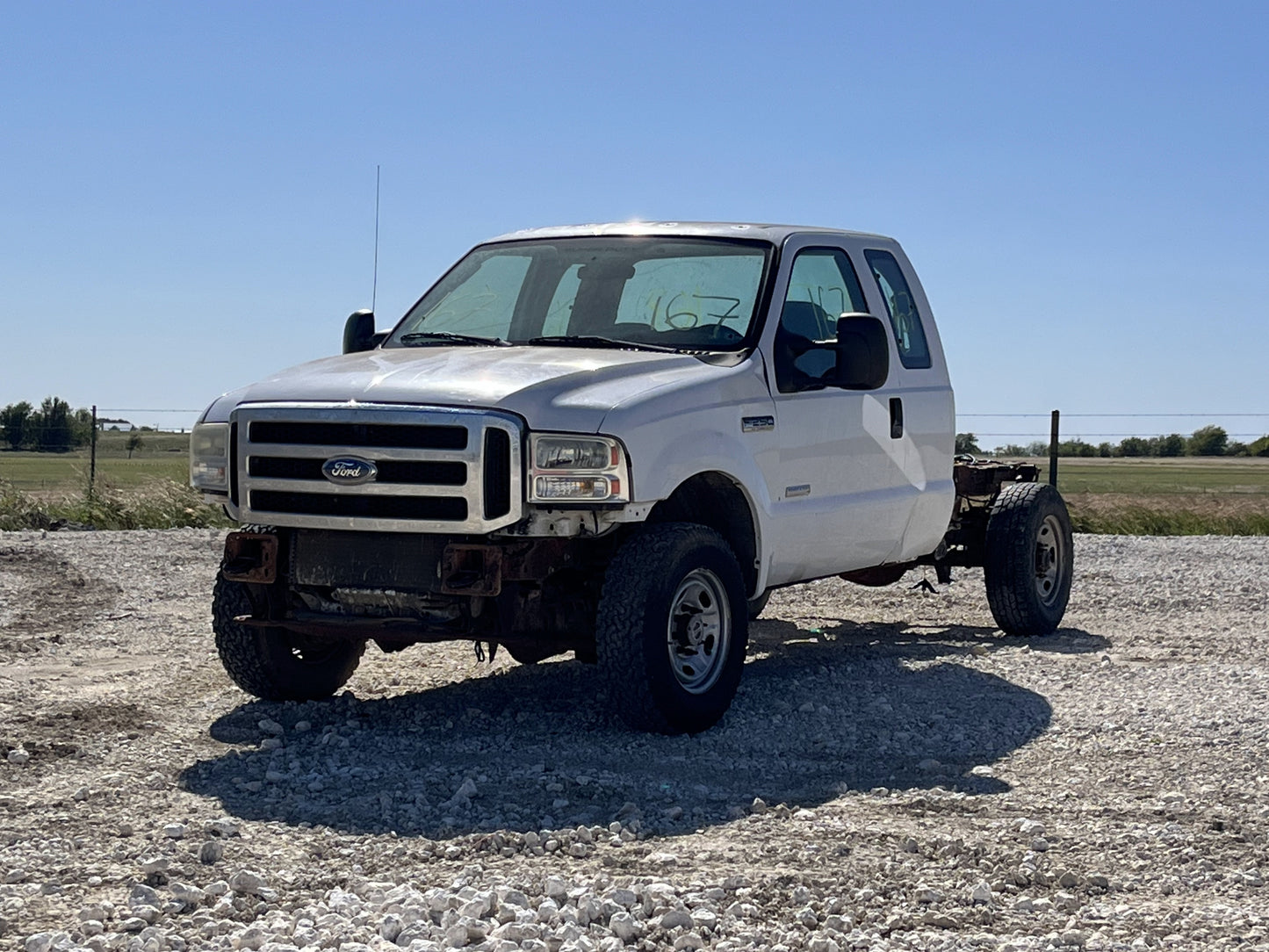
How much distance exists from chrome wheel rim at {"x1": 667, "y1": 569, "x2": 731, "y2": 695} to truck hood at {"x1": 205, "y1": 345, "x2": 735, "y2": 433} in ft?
2.97

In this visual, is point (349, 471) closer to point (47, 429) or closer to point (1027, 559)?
point (1027, 559)

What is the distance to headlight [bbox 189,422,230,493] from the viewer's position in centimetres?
720

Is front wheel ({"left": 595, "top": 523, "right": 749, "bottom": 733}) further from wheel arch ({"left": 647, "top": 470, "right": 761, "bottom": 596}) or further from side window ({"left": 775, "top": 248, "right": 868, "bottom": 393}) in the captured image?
side window ({"left": 775, "top": 248, "right": 868, "bottom": 393})

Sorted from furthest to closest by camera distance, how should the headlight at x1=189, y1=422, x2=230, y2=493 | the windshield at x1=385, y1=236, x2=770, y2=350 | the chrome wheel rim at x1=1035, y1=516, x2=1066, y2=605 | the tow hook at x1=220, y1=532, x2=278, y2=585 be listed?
the chrome wheel rim at x1=1035, y1=516, x2=1066, y2=605, the windshield at x1=385, y1=236, x2=770, y2=350, the headlight at x1=189, y1=422, x2=230, y2=493, the tow hook at x1=220, y1=532, x2=278, y2=585

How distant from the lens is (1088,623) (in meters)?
11.6

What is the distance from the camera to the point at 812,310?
8367 millimetres

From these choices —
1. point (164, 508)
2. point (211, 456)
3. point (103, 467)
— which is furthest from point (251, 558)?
point (103, 467)

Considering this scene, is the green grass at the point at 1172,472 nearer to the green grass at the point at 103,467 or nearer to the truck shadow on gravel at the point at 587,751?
the green grass at the point at 103,467

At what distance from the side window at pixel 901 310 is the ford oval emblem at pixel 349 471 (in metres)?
3.47

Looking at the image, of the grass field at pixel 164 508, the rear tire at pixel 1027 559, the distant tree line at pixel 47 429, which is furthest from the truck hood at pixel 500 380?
the distant tree line at pixel 47 429

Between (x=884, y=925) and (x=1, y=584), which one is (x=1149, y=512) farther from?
(x=884, y=925)

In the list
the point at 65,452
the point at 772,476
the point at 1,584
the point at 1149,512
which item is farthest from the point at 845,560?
the point at 65,452

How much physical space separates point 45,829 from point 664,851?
213 cm

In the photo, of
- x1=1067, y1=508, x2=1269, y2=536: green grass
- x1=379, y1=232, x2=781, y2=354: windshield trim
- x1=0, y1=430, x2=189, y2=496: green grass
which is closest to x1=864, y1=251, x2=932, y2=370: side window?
x1=379, y1=232, x2=781, y2=354: windshield trim
